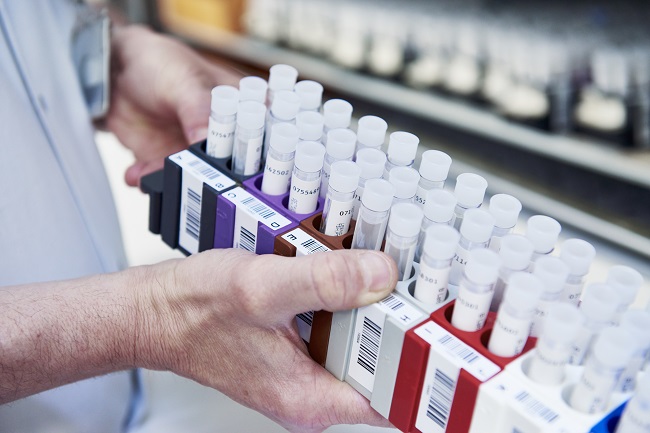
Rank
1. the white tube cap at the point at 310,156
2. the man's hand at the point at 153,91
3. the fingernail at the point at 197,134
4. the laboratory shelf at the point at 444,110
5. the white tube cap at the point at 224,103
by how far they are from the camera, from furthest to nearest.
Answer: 1. the laboratory shelf at the point at 444,110
2. the man's hand at the point at 153,91
3. the fingernail at the point at 197,134
4. the white tube cap at the point at 224,103
5. the white tube cap at the point at 310,156

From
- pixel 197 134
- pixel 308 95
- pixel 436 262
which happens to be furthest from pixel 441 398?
pixel 197 134

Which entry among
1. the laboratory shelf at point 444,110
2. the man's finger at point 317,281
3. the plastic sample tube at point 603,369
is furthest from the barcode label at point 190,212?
the laboratory shelf at point 444,110

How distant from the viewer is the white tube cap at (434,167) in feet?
2.78

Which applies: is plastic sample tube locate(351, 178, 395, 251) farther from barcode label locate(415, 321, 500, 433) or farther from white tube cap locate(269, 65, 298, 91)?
white tube cap locate(269, 65, 298, 91)

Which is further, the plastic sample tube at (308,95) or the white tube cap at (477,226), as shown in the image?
the plastic sample tube at (308,95)

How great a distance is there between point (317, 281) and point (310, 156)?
18 centimetres

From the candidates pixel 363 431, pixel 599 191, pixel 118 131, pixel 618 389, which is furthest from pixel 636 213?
pixel 118 131

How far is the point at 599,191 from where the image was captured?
5.67ft

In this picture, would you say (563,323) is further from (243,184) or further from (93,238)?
(93,238)

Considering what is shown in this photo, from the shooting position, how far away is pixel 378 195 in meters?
0.78

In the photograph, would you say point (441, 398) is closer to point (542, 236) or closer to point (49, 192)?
point (542, 236)

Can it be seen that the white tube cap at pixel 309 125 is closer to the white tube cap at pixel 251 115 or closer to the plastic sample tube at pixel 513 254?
the white tube cap at pixel 251 115

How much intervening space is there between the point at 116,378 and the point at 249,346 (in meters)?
0.35

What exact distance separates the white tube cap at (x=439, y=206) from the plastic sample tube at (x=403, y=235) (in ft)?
0.06
